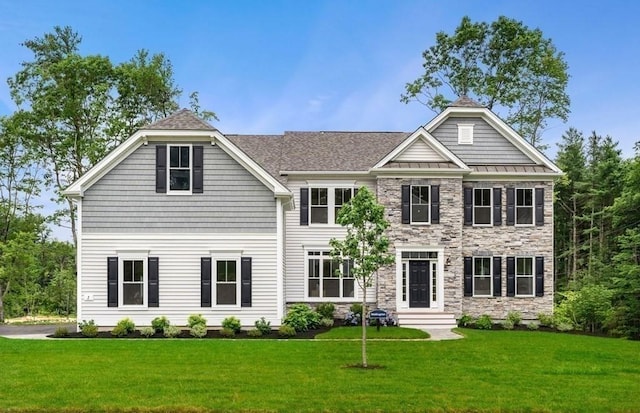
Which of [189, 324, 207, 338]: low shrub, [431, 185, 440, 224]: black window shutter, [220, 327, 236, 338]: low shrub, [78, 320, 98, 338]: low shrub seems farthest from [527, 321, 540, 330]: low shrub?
[78, 320, 98, 338]: low shrub

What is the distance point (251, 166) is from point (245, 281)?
3.83 meters

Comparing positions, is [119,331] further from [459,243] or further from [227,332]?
[459,243]

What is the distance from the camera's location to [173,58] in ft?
127

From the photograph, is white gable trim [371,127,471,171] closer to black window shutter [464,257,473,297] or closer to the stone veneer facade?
the stone veneer facade

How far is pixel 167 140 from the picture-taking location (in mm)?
22016

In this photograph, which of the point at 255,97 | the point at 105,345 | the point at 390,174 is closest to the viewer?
the point at 105,345

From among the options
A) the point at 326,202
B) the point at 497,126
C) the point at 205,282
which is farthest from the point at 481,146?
the point at 205,282

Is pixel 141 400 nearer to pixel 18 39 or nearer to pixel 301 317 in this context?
pixel 301 317

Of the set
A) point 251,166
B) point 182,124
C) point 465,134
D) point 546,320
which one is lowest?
point 546,320

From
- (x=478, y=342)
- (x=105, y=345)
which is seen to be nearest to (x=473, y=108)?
(x=478, y=342)

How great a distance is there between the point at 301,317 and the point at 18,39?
24.9 metres

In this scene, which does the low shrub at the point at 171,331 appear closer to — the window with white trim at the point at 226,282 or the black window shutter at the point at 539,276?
the window with white trim at the point at 226,282

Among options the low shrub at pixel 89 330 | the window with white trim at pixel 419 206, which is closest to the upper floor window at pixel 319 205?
the window with white trim at pixel 419 206

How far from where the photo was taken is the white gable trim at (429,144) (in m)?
25.6
